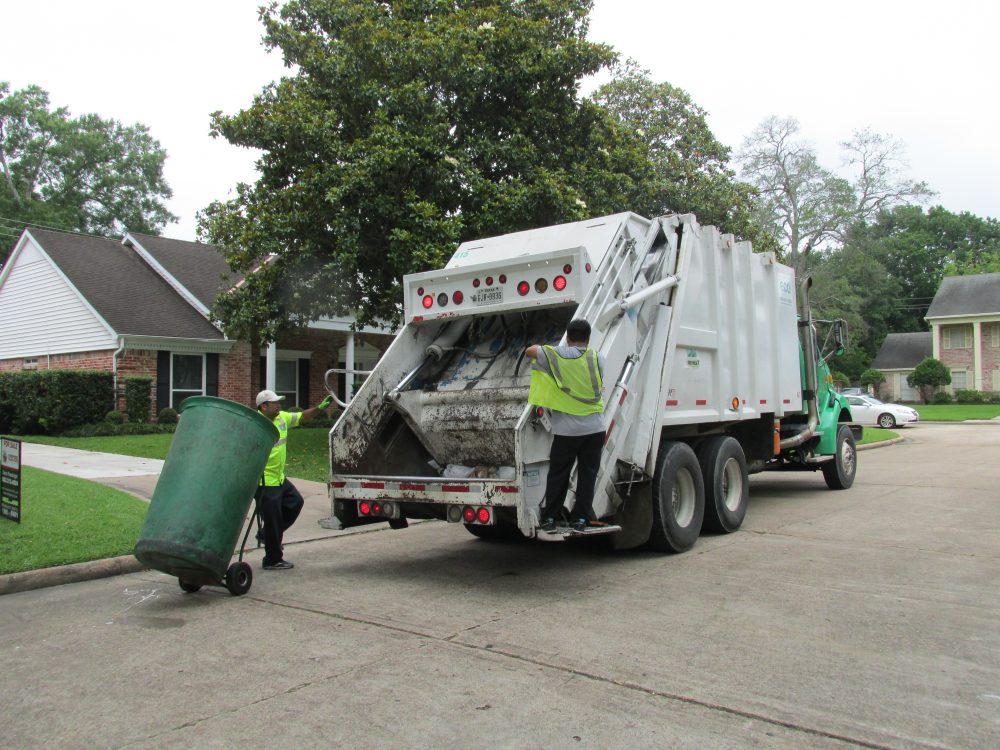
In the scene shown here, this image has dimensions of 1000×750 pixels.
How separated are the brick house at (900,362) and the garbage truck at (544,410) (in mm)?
48835

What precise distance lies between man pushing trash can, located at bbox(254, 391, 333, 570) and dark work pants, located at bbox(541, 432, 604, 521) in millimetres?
1958

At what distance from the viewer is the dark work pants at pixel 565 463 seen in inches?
230

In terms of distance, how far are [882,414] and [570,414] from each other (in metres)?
26.7

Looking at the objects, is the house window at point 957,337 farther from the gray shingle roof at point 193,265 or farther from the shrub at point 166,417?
the shrub at point 166,417

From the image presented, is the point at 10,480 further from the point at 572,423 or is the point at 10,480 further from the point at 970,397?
the point at 970,397

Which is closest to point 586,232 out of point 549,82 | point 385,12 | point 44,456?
point 549,82

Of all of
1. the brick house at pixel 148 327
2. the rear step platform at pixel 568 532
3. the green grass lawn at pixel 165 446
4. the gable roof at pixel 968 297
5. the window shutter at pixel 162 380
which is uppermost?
the gable roof at pixel 968 297

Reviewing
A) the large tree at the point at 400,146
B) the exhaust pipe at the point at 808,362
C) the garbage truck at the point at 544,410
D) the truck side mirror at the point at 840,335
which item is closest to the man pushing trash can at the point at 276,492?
the garbage truck at the point at 544,410

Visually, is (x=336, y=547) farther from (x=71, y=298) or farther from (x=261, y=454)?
(x=71, y=298)

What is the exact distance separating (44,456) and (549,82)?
35.4ft

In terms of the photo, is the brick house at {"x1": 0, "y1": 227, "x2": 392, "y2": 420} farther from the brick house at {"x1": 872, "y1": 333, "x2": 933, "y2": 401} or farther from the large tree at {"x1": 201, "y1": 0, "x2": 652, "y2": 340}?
the brick house at {"x1": 872, "y1": 333, "x2": 933, "y2": 401}

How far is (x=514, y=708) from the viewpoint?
3.79m

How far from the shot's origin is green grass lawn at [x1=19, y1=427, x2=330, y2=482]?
42.9ft

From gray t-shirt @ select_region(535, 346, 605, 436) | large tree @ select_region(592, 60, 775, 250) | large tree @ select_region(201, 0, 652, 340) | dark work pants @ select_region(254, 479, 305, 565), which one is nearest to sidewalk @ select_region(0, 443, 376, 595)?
dark work pants @ select_region(254, 479, 305, 565)
